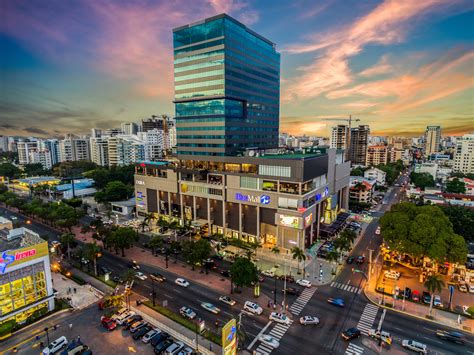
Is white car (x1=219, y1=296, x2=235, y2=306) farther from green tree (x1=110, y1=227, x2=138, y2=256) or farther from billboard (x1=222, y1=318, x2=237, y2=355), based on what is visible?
green tree (x1=110, y1=227, x2=138, y2=256)

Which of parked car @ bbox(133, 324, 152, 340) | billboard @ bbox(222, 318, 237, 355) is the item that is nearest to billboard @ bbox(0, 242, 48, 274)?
parked car @ bbox(133, 324, 152, 340)

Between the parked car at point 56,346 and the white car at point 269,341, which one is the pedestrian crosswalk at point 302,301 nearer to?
the white car at point 269,341

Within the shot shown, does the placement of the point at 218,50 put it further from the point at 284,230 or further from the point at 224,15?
the point at 284,230

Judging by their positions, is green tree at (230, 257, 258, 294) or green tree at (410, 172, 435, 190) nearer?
green tree at (230, 257, 258, 294)

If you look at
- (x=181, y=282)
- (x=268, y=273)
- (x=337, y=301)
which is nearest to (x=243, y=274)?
(x=268, y=273)

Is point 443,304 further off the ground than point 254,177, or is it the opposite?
point 254,177

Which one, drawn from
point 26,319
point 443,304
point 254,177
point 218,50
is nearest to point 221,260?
point 254,177
